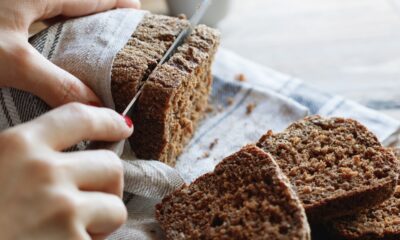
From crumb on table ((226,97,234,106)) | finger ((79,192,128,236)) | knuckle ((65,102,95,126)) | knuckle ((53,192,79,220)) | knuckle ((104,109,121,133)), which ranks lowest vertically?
crumb on table ((226,97,234,106))

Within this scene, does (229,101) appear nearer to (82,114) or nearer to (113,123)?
(113,123)

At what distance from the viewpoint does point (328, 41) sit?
13.9ft

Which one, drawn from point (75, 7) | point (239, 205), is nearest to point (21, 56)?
point (75, 7)

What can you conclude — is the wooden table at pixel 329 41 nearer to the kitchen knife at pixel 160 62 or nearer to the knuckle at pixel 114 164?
the kitchen knife at pixel 160 62

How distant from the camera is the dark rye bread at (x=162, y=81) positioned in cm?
273

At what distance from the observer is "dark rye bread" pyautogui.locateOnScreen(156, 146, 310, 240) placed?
7.61 feet

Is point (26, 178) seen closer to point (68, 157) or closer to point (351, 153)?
point (68, 157)

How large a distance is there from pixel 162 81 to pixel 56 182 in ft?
2.98

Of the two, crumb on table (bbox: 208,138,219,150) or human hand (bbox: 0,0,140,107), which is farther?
crumb on table (bbox: 208,138,219,150)

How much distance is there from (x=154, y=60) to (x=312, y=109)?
47.8 inches

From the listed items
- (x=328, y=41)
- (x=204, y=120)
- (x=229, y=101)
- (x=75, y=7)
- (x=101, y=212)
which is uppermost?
(x=328, y=41)

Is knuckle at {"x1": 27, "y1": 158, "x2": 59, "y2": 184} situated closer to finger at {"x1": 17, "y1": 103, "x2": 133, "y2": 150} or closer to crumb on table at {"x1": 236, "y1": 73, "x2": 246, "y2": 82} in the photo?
finger at {"x1": 17, "y1": 103, "x2": 133, "y2": 150}

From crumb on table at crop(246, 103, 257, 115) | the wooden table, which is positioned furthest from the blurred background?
crumb on table at crop(246, 103, 257, 115)

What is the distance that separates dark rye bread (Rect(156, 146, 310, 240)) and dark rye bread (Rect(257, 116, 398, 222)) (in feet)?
0.74
